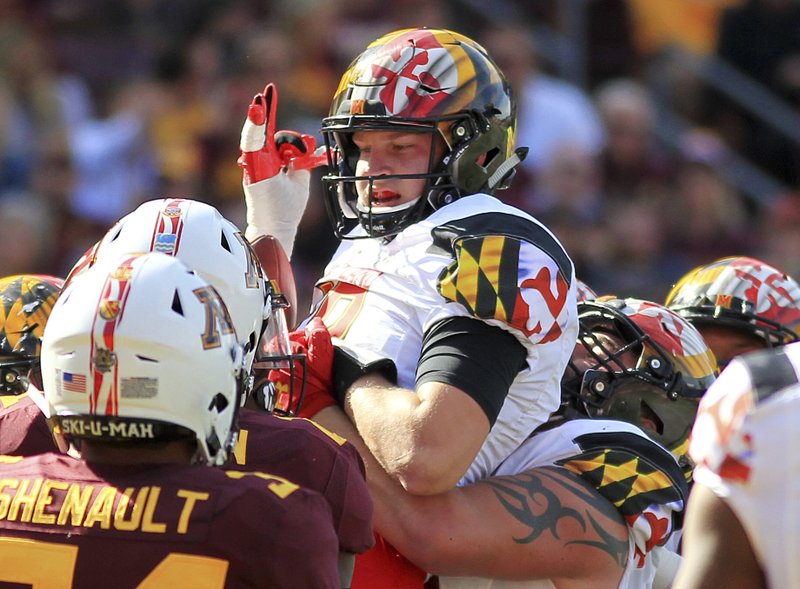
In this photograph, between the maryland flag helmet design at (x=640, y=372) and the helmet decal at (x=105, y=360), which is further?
the maryland flag helmet design at (x=640, y=372)

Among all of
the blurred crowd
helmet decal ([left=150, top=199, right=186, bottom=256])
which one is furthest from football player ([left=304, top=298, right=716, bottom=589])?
the blurred crowd

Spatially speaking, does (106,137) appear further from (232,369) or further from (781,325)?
(232,369)

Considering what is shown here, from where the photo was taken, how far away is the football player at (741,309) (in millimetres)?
4414

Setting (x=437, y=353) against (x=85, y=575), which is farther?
(x=437, y=353)

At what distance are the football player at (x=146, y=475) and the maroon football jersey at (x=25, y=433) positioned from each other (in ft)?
1.00

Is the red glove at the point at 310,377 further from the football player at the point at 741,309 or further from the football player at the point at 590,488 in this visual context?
the football player at the point at 741,309

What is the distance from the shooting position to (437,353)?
10.3 ft

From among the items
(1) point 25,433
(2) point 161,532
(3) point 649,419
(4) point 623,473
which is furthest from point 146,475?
(3) point 649,419

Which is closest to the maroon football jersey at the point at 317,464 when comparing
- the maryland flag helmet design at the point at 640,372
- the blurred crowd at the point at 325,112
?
the maryland flag helmet design at the point at 640,372

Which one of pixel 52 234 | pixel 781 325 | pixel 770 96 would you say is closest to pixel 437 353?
pixel 781 325

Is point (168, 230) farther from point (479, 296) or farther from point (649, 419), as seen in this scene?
point (649, 419)

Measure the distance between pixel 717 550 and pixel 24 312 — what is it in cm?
210

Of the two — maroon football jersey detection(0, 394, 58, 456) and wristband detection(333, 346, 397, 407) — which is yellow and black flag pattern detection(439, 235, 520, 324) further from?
maroon football jersey detection(0, 394, 58, 456)

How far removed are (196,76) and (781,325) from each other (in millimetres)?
5161
